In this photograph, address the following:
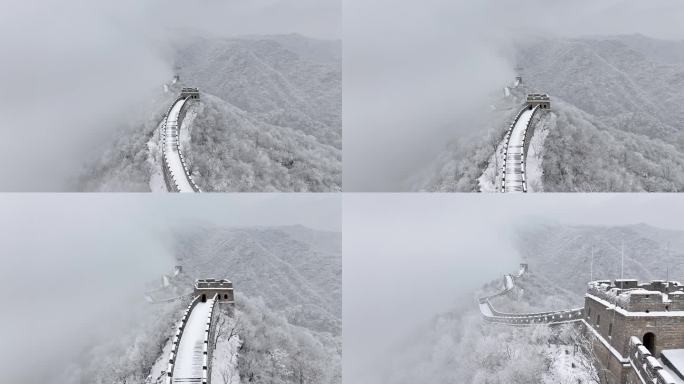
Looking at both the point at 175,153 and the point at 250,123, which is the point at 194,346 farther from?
the point at 250,123

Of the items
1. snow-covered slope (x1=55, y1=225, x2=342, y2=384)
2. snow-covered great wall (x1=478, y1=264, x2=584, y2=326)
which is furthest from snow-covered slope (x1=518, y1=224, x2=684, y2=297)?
snow-covered slope (x1=55, y1=225, x2=342, y2=384)

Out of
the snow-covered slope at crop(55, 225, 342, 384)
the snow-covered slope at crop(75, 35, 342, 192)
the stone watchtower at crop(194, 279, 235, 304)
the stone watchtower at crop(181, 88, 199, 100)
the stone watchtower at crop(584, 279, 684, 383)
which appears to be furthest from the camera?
the stone watchtower at crop(194, 279, 235, 304)

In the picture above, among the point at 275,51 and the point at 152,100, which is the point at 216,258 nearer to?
the point at 152,100

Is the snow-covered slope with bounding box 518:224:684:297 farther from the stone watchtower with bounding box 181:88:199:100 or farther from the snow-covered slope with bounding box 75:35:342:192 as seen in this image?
the stone watchtower with bounding box 181:88:199:100

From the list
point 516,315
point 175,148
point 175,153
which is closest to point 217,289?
point 175,153

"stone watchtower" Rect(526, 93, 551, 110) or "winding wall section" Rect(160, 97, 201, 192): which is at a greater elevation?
"stone watchtower" Rect(526, 93, 551, 110)

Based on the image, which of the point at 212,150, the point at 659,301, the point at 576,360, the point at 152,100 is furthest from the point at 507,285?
the point at 152,100

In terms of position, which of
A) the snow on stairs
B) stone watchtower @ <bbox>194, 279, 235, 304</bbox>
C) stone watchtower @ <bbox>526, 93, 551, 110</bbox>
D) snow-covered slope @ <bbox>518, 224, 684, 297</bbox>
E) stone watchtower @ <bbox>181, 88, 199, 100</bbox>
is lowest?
the snow on stairs
